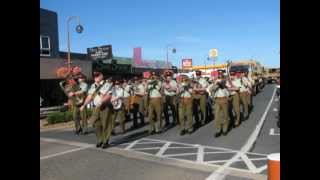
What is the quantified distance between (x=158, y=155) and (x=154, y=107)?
407cm

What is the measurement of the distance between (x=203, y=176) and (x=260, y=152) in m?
2.93

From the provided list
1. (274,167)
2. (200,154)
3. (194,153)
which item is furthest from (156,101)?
(274,167)

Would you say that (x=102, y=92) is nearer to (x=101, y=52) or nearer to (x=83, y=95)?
(x=83, y=95)

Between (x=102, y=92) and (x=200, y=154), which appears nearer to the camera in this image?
(x=200, y=154)

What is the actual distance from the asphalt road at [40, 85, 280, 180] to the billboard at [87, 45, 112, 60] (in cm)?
2387

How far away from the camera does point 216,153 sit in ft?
33.7

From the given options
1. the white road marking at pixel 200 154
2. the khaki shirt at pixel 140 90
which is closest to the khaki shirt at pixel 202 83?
the khaki shirt at pixel 140 90

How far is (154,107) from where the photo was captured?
1423 cm

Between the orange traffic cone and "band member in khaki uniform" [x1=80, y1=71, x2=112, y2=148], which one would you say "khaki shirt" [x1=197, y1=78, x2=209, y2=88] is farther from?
the orange traffic cone

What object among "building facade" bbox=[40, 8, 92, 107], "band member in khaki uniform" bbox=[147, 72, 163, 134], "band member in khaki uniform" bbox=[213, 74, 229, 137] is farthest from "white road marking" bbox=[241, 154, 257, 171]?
"building facade" bbox=[40, 8, 92, 107]

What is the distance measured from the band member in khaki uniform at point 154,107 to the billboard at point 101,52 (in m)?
24.2

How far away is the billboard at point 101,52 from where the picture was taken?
1524 inches

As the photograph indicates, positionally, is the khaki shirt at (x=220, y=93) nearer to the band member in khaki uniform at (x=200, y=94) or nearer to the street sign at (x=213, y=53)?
the band member in khaki uniform at (x=200, y=94)
